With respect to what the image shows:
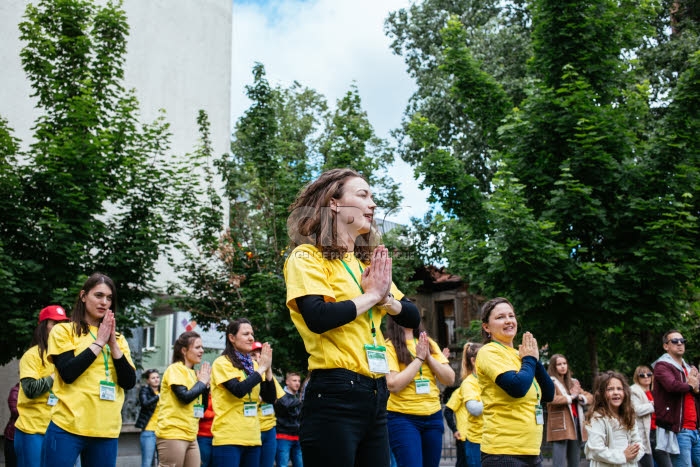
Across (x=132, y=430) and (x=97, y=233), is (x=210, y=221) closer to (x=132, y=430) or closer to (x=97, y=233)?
(x=97, y=233)

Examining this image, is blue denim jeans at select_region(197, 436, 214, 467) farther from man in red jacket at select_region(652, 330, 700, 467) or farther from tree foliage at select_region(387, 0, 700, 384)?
man in red jacket at select_region(652, 330, 700, 467)

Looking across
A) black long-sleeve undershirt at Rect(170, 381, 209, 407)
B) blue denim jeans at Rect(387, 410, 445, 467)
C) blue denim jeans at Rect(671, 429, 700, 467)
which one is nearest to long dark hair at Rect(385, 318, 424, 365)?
blue denim jeans at Rect(387, 410, 445, 467)

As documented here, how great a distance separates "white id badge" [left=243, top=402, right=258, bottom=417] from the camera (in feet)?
23.2

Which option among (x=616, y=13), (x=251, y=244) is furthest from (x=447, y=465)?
(x=616, y=13)

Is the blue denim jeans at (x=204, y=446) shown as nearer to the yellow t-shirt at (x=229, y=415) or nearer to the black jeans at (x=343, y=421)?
the yellow t-shirt at (x=229, y=415)

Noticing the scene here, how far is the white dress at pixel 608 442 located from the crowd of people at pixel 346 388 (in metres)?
0.01

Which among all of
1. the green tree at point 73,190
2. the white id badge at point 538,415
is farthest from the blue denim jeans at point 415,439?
the green tree at point 73,190

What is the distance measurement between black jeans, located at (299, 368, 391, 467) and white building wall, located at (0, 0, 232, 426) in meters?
18.0

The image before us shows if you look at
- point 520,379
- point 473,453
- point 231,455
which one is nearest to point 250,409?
point 231,455

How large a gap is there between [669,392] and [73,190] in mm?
9952

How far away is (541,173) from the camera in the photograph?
1255cm

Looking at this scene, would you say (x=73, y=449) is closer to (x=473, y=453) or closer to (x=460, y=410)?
(x=473, y=453)

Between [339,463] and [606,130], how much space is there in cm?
1064

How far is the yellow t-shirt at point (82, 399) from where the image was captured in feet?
15.5
